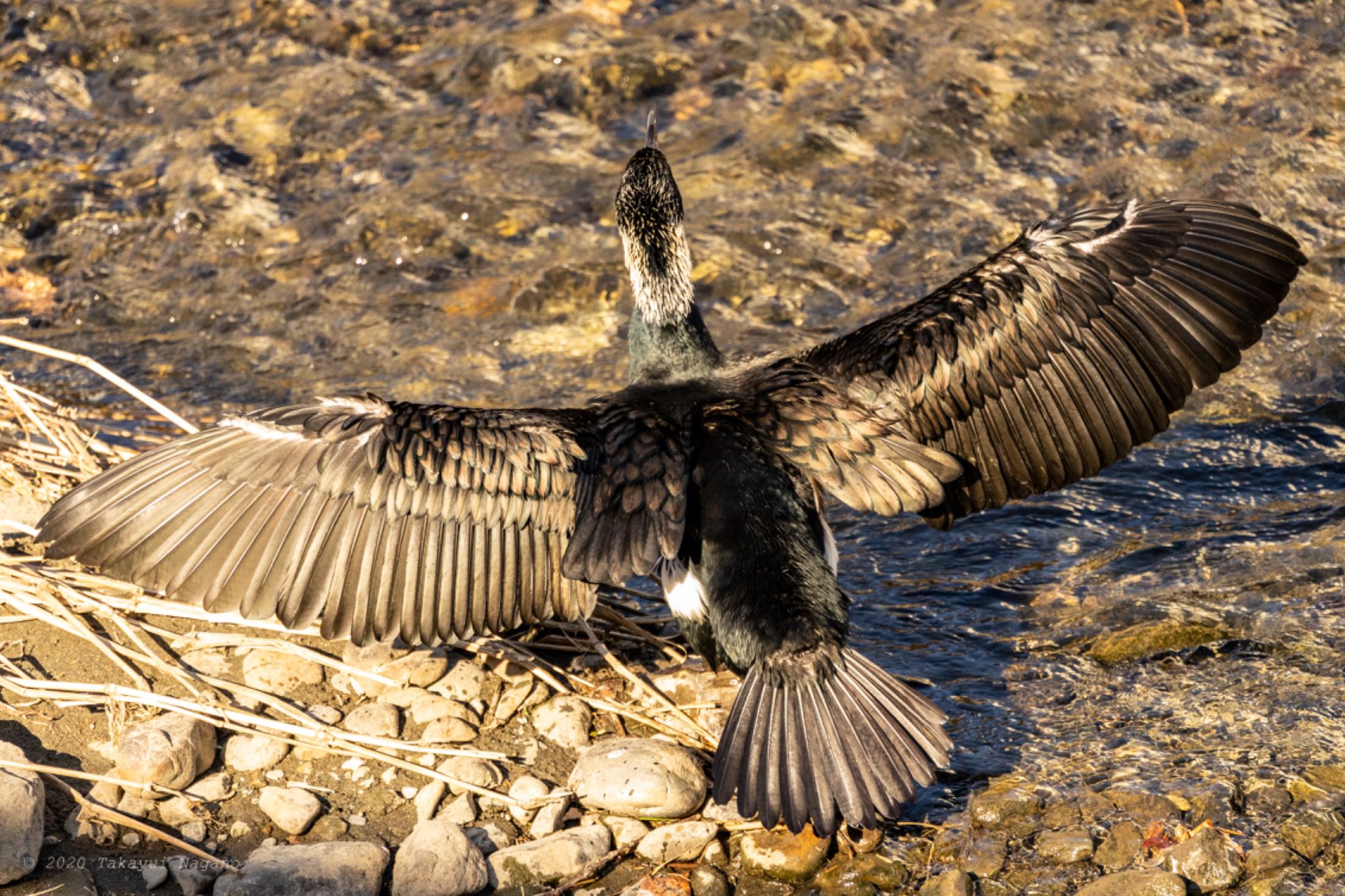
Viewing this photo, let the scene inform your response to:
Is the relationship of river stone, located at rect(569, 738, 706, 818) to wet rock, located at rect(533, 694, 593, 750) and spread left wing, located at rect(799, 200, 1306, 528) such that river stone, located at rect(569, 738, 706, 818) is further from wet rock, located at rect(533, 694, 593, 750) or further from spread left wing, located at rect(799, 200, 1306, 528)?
spread left wing, located at rect(799, 200, 1306, 528)

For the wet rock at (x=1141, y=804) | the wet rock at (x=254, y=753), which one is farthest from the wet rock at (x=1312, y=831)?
the wet rock at (x=254, y=753)

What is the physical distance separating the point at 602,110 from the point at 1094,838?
22.3 ft

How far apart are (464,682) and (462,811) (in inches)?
23.9

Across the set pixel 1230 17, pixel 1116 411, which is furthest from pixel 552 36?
pixel 1116 411

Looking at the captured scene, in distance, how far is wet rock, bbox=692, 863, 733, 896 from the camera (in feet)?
13.6

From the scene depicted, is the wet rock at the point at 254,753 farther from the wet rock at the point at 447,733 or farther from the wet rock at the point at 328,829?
the wet rock at the point at 447,733

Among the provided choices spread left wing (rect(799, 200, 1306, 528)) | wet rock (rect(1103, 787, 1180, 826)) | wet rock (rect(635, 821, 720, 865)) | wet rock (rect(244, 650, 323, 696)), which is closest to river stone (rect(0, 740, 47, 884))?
wet rock (rect(244, 650, 323, 696))

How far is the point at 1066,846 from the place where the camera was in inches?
162

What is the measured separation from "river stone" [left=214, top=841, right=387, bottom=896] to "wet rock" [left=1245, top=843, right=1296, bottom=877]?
95.4 inches

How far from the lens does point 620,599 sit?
5.79 meters

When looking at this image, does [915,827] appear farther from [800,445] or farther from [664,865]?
[800,445]

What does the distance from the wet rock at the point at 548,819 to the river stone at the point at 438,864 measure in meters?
0.22

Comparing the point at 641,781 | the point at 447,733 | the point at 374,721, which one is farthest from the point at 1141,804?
the point at 374,721

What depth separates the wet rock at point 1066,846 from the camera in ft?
13.4
